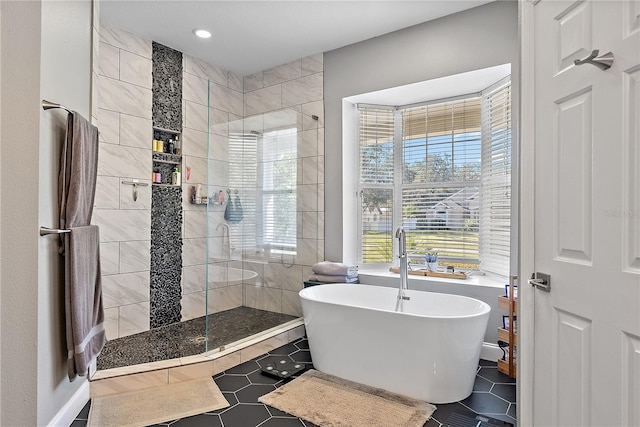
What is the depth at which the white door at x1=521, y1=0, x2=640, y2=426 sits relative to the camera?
1.15m

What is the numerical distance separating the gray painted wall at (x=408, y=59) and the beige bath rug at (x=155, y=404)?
1764 mm

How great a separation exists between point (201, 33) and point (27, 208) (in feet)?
7.96

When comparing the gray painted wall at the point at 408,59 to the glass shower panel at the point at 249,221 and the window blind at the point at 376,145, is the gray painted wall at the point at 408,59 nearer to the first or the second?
the window blind at the point at 376,145

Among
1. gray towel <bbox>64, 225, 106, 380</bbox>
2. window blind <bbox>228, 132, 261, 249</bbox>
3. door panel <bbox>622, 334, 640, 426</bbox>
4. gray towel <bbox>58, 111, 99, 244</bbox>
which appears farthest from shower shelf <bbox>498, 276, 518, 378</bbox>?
gray towel <bbox>58, 111, 99, 244</bbox>

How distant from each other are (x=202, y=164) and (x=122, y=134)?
0.86m

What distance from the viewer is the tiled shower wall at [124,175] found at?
327 centimetres

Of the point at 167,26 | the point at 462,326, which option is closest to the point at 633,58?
the point at 462,326

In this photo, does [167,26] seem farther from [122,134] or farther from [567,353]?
[567,353]

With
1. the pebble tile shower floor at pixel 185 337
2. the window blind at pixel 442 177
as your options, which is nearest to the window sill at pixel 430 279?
the window blind at pixel 442 177

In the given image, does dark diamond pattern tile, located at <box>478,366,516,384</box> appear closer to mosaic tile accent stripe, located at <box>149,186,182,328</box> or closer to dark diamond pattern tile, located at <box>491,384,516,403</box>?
dark diamond pattern tile, located at <box>491,384,516,403</box>

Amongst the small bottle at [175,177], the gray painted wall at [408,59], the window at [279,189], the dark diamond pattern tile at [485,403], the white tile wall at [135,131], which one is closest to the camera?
the dark diamond pattern tile at [485,403]

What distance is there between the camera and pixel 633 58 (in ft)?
3.70

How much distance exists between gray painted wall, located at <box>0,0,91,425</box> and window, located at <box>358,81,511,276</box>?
2.69 metres

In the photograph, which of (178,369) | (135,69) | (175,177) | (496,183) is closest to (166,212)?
(175,177)
